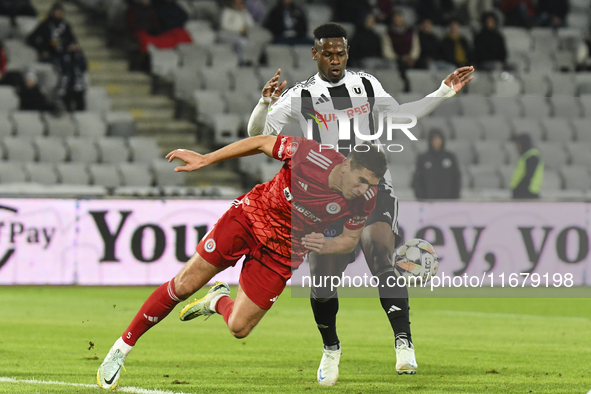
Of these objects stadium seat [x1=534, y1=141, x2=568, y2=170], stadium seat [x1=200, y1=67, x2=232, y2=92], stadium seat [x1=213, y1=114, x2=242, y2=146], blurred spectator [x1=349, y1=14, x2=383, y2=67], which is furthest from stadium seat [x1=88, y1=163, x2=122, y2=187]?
stadium seat [x1=534, y1=141, x2=568, y2=170]

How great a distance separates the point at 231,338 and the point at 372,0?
10.2 meters

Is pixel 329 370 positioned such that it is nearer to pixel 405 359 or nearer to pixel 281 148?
pixel 405 359

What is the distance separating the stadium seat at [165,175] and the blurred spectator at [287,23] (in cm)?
379

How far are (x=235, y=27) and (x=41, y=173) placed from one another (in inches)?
192

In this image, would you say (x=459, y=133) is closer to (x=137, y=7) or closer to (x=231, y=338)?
(x=137, y=7)

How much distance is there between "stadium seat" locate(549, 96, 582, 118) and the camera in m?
15.9

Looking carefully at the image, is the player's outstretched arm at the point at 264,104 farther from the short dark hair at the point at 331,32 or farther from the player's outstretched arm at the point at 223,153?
the player's outstretched arm at the point at 223,153

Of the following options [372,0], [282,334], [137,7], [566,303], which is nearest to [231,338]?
[282,334]

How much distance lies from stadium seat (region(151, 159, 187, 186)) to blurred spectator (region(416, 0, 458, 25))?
259 inches

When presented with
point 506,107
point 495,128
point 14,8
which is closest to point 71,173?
point 14,8

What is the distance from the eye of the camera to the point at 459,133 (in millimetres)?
14867

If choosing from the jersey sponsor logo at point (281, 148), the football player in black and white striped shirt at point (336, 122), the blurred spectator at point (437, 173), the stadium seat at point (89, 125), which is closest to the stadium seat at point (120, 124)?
the stadium seat at point (89, 125)

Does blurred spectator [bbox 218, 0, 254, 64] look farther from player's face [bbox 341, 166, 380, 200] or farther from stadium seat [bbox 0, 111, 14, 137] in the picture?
player's face [bbox 341, 166, 380, 200]

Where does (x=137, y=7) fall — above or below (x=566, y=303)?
above
